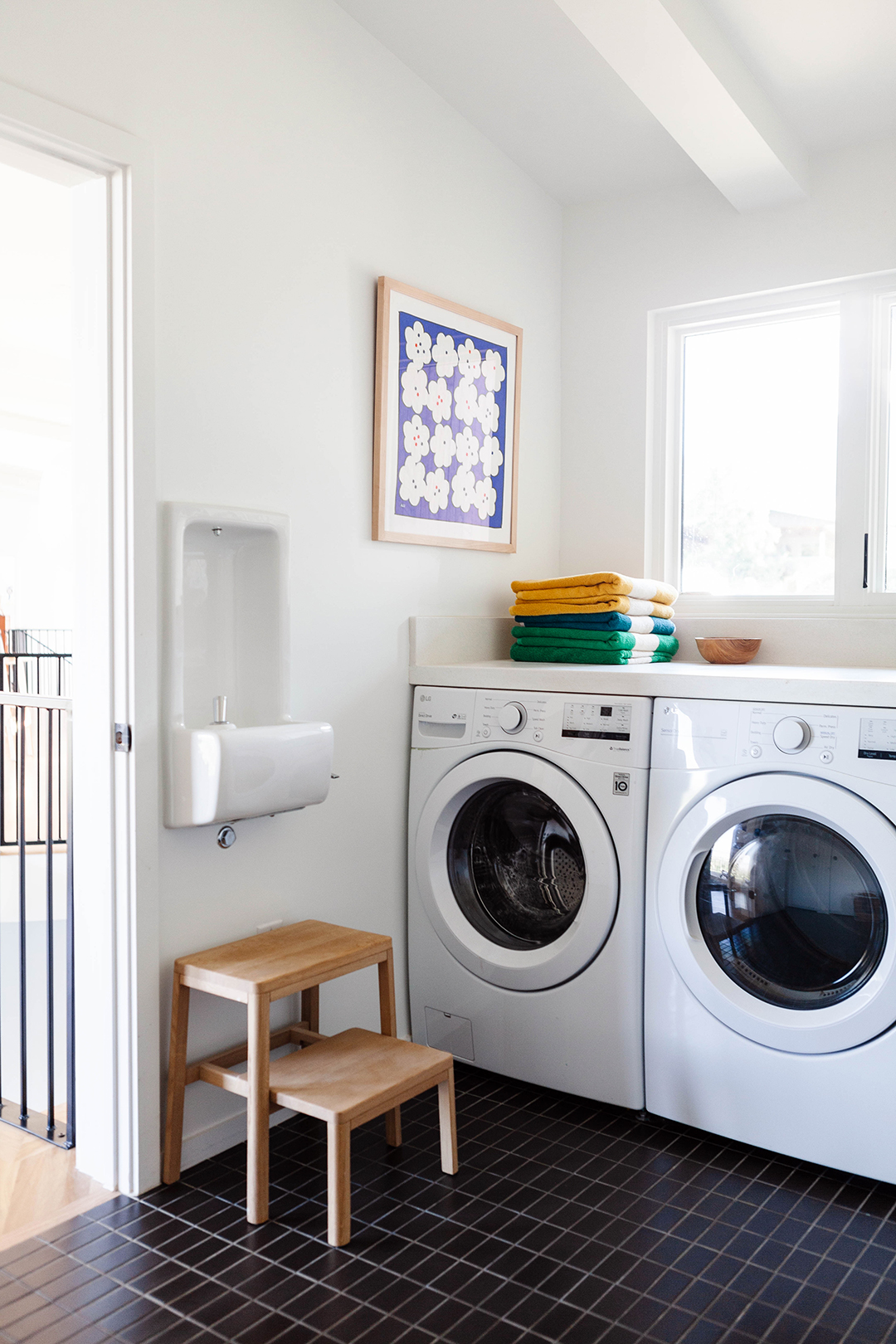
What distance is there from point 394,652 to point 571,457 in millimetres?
1030

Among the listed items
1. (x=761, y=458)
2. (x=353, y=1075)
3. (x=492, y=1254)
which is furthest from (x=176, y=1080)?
(x=761, y=458)

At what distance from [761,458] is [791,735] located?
1205 mm

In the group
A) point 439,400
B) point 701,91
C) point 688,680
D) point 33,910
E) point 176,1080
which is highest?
point 701,91

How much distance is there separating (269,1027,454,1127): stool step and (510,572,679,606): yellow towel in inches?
46.9

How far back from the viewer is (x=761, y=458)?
9.47ft

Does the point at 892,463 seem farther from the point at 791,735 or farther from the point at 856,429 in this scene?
the point at 791,735

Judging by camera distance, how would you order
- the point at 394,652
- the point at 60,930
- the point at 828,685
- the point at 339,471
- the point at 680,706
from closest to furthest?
the point at 828,685
the point at 680,706
the point at 339,471
the point at 394,652
the point at 60,930

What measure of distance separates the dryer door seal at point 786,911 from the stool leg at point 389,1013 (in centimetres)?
57

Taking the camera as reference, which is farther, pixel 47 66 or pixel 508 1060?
pixel 508 1060

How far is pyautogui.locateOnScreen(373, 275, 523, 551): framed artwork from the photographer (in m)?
2.41

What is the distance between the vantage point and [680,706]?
212cm

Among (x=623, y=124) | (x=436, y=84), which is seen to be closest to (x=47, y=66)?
(x=436, y=84)

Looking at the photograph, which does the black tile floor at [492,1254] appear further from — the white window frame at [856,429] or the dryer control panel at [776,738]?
the white window frame at [856,429]

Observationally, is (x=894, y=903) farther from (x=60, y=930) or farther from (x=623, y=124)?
(x=60, y=930)
